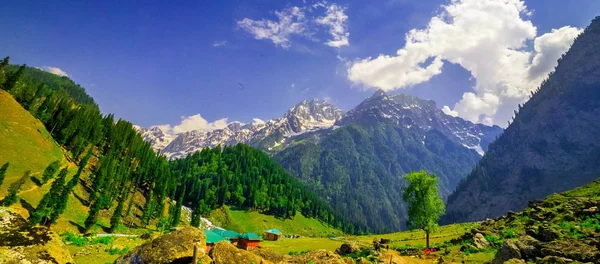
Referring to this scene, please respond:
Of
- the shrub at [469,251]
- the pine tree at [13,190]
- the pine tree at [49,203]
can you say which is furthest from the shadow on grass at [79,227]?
the shrub at [469,251]

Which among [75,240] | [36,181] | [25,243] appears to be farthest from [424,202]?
[36,181]

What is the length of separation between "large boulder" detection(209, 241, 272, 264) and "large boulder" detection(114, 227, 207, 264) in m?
0.90

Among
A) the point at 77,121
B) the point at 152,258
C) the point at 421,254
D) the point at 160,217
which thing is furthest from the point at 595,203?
the point at 77,121

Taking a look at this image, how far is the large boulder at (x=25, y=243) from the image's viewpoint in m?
10.9

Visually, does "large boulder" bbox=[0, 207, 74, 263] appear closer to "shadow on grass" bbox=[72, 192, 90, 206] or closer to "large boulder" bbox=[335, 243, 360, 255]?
"large boulder" bbox=[335, 243, 360, 255]

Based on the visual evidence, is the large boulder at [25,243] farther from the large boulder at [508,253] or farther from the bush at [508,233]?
the bush at [508,233]

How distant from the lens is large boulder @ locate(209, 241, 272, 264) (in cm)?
1631

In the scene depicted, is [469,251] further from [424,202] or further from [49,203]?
[49,203]

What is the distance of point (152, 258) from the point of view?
14602 mm

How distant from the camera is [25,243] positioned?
11602 millimetres

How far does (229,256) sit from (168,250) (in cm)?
336

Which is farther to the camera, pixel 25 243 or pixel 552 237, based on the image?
pixel 552 237

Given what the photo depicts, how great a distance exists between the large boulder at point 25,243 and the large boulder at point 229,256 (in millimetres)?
A: 6621

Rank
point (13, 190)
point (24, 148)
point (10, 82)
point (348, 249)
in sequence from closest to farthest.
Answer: point (348, 249) < point (13, 190) < point (24, 148) < point (10, 82)
